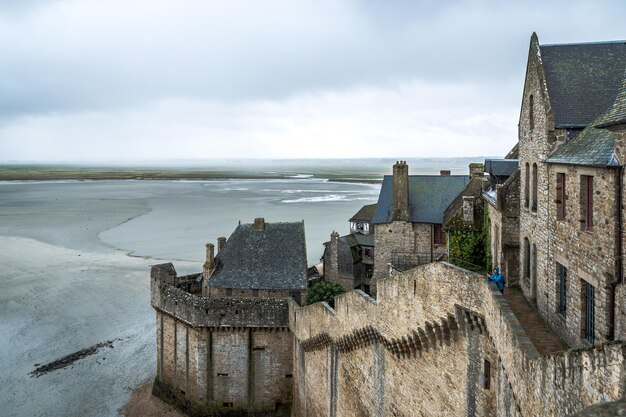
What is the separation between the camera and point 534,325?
14461 mm

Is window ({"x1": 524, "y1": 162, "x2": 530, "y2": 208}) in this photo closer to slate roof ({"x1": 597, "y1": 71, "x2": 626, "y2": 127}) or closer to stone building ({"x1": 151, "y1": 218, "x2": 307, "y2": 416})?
slate roof ({"x1": 597, "y1": 71, "x2": 626, "y2": 127})

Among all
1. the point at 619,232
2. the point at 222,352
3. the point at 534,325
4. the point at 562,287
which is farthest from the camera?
the point at 222,352

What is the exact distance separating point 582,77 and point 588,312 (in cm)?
778

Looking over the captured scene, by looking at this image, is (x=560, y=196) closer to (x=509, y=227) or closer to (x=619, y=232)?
(x=619, y=232)

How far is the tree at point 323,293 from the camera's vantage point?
2745cm

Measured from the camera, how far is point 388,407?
50.8 ft

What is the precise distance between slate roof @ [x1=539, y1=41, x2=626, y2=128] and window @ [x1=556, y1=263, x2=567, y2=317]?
406 cm

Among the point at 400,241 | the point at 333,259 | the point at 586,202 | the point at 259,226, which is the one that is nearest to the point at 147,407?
the point at 259,226

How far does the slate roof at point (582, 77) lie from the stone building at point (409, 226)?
16151 millimetres

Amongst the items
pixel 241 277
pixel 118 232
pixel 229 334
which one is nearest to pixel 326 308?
pixel 229 334

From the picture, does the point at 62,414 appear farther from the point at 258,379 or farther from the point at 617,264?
the point at 617,264

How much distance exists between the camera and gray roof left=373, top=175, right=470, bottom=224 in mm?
32250

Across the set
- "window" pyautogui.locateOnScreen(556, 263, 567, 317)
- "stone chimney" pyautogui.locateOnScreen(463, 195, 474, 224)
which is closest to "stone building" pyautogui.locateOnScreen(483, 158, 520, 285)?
"stone chimney" pyautogui.locateOnScreen(463, 195, 474, 224)

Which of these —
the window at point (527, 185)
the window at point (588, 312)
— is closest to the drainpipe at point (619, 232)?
the window at point (588, 312)
